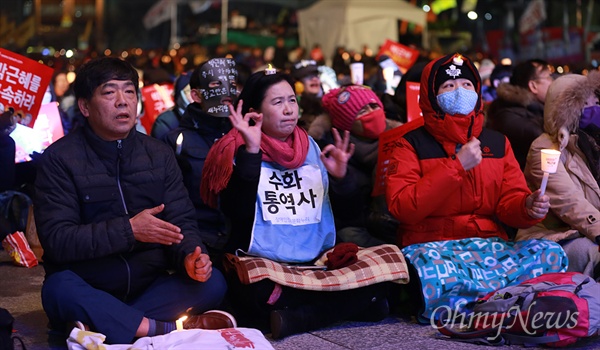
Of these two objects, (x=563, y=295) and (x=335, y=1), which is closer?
(x=563, y=295)

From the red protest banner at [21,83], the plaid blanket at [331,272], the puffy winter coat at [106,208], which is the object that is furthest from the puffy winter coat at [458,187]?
the red protest banner at [21,83]

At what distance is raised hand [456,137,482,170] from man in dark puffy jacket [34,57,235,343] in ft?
4.84

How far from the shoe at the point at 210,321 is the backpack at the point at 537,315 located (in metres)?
1.12

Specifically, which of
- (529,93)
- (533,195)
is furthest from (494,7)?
(533,195)

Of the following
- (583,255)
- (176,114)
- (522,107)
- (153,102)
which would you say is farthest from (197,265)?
(153,102)

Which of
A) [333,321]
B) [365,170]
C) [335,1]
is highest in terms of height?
[335,1]

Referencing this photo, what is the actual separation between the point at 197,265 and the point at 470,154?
1.61m

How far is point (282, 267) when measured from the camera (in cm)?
519

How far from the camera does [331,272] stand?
5246 millimetres

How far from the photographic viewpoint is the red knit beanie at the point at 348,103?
6.46 m

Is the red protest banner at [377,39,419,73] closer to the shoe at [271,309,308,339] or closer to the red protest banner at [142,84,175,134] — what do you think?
the red protest banner at [142,84,175,134]

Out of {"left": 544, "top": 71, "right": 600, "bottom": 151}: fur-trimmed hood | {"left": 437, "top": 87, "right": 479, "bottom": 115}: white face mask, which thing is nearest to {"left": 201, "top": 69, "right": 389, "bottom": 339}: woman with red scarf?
{"left": 437, "top": 87, "right": 479, "bottom": 115}: white face mask

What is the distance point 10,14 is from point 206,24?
6.43 m

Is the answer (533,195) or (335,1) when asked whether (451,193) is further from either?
(335,1)
